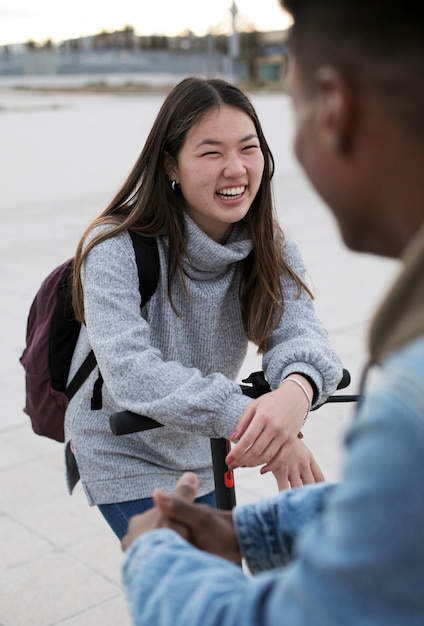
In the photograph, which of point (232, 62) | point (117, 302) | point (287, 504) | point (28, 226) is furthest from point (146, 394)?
point (232, 62)

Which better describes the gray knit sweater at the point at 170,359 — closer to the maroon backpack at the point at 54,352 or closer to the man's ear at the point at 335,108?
the maroon backpack at the point at 54,352

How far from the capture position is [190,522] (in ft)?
4.06

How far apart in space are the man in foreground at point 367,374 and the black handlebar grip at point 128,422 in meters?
0.93

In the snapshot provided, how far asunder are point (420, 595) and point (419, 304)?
0.26 m

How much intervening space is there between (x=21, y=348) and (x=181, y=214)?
13.4 ft

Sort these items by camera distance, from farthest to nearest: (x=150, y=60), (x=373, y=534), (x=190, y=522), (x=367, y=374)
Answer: (x=150, y=60), (x=190, y=522), (x=367, y=374), (x=373, y=534)

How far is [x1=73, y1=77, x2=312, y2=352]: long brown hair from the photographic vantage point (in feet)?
7.65

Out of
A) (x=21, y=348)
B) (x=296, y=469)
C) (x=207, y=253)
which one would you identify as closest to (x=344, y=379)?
(x=296, y=469)

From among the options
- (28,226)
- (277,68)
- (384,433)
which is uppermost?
(384,433)

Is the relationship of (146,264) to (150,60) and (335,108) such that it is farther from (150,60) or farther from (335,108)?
(150,60)

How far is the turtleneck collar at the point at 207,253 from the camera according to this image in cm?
234

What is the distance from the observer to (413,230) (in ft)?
3.19

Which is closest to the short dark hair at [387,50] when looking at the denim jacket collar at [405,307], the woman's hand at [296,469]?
the denim jacket collar at [405,307]

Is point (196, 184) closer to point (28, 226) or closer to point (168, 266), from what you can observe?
point (168, 266)
